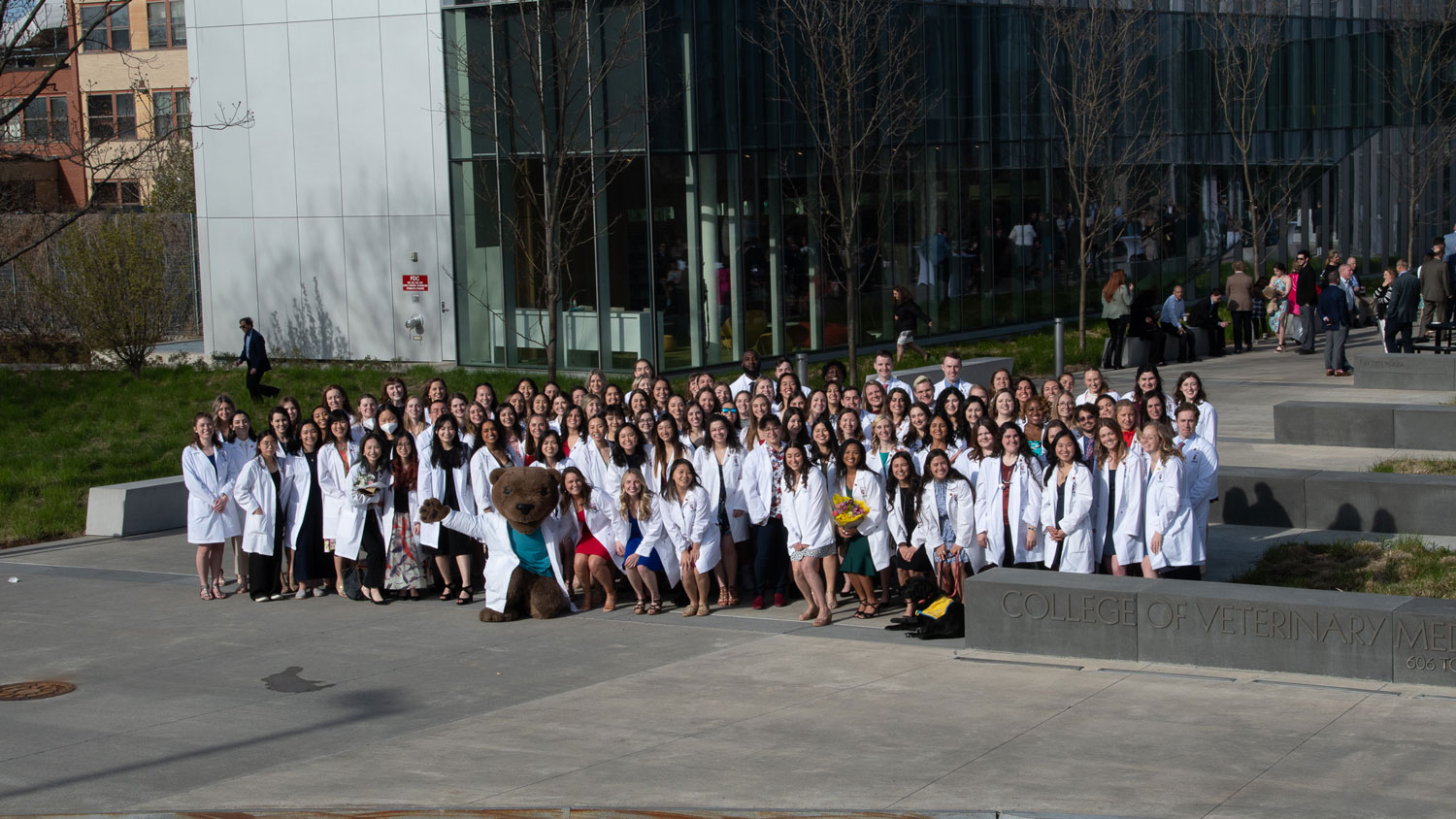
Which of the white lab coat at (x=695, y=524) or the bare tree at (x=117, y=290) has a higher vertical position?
the bare tree at (x=117, y=290)

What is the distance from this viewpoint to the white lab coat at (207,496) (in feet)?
44.6

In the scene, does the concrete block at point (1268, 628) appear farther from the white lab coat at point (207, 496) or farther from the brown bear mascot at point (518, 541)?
the white lab coat at point (207, 496)

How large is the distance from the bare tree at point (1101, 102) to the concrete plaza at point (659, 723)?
59.7 ft

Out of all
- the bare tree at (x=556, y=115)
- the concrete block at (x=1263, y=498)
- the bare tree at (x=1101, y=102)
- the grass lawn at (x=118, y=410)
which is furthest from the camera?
the bare tree at (x=1101, y=102)

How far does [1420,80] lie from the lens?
124ft

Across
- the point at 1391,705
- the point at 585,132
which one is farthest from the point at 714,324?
the point at 1391,705

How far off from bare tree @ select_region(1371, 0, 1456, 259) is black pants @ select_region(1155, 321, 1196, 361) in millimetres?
11503

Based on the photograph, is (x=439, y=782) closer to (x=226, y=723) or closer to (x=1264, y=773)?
(x=226, y=723)

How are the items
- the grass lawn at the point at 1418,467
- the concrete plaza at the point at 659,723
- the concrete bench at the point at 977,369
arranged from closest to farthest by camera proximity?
the concrete plaza at the point at 659,723
the grass lawn at the point at 1418,467
the concrete bench at the point at 977,369

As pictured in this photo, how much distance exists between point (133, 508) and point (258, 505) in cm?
442


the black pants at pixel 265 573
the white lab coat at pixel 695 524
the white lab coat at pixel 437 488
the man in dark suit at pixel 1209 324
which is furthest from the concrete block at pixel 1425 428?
the black pants at pixel 265 573

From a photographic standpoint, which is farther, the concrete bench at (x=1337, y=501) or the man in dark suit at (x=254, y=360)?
the man in dark suit at (x=254, y=360)

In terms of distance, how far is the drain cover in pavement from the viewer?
1062 centimetres

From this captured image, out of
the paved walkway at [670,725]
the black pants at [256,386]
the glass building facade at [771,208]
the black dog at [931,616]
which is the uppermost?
the glass building facade at [771,208]
